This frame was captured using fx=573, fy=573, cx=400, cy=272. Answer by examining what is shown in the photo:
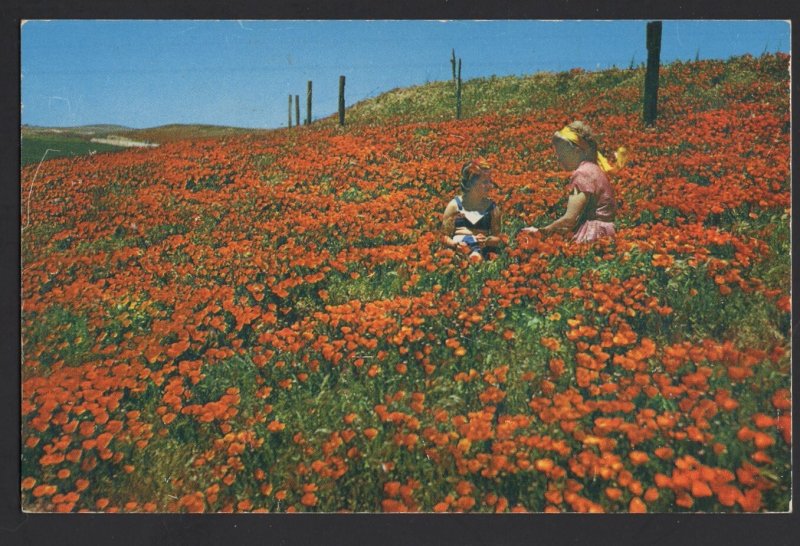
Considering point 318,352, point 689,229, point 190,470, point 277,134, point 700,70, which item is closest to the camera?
point 190,470

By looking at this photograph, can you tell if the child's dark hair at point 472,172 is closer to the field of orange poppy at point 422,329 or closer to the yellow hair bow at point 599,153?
the field of orange poppy at point 422,329

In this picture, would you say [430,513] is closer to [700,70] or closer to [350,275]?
[350,275]

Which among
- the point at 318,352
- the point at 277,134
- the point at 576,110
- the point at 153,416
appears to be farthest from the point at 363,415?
the point at 576,110

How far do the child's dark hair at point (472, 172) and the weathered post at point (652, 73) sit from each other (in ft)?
4.46

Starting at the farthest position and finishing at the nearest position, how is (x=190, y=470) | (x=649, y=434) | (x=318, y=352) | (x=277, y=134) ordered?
(x=277, y=134), (x=318, y=352), (x=190, y=470), (x=649, y=434)

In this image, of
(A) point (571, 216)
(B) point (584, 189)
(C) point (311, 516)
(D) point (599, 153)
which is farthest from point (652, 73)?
(C) point (311, 516)

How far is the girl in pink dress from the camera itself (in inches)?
153

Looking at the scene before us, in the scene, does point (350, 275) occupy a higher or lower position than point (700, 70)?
lower

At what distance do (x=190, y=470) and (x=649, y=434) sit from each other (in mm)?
2502

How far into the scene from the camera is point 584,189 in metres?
3.88

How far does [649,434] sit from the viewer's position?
9.59 ft

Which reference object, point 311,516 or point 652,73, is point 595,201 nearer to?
point 652,73

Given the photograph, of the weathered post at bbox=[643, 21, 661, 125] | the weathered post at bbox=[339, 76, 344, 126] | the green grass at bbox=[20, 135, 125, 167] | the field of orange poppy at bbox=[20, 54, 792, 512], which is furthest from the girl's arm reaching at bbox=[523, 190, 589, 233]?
the green grass at bbox=[20, 135, 125, 167]

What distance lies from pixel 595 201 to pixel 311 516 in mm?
2718
